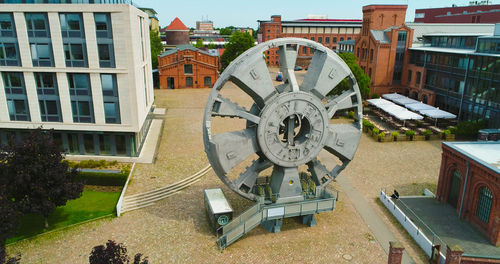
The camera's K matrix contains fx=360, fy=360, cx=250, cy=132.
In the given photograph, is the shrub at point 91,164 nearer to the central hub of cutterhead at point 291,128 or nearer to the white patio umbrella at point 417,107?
the central hub of cutterhead at point 291,128

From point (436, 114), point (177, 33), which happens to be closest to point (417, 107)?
point (436, 114)

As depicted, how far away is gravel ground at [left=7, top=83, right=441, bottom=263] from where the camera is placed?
20.9 meters

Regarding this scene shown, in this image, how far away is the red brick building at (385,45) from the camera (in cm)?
5858

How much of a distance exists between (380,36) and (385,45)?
2.08m

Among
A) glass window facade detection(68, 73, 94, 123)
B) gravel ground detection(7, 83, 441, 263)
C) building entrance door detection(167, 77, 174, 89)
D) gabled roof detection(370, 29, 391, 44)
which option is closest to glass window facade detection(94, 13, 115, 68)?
glass window facade detection(68, 73, 94, 123)

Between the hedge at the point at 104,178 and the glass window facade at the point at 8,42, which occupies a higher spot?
the glass window facade at the point at 8,42

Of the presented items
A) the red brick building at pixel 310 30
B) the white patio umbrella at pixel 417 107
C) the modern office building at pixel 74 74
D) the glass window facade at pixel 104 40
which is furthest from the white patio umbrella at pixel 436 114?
the red brick building at pixel 310 30

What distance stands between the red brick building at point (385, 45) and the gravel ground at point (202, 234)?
96.5 feet

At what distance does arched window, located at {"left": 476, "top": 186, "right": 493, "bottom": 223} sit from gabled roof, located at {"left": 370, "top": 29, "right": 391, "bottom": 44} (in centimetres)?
4095

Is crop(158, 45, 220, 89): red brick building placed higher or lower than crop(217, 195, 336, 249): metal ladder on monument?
higher

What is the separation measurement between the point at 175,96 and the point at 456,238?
53.0m

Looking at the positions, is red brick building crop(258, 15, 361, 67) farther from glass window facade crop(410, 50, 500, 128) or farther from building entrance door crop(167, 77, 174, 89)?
glass window facade crop(410, 50, 500, 128)

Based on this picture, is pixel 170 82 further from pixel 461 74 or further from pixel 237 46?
pixel 461 74

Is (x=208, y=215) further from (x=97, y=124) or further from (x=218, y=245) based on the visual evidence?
(x=97, y=124)
